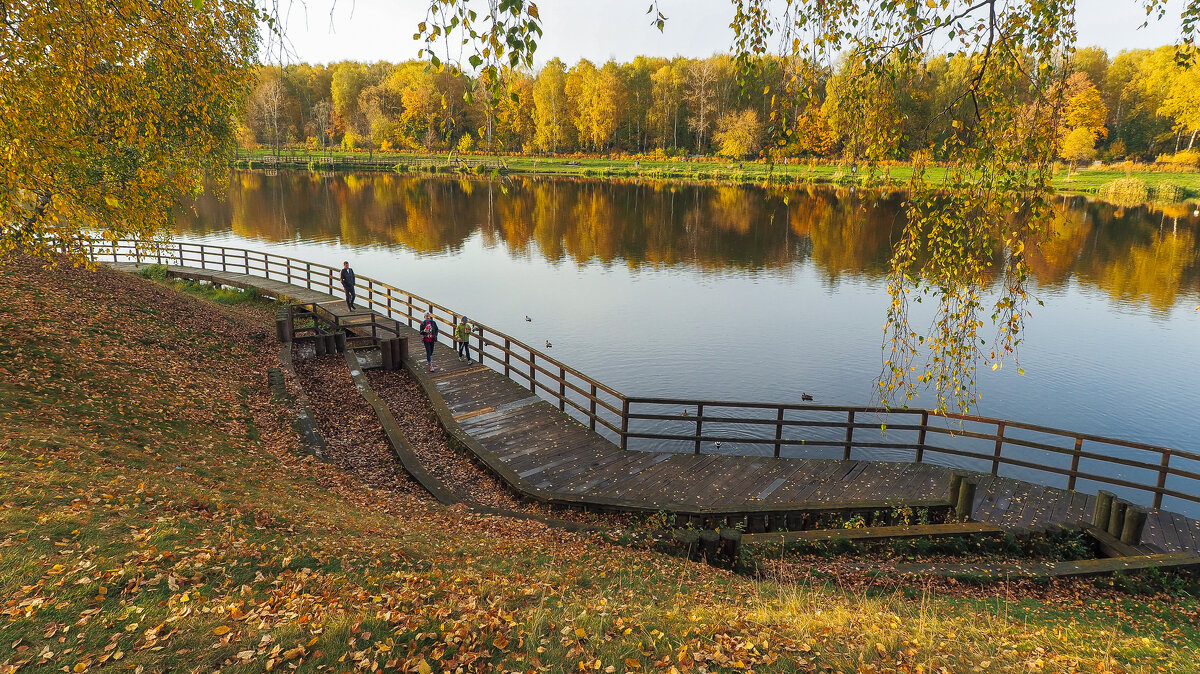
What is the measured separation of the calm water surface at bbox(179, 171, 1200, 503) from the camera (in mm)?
19391

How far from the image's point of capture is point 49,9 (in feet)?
28.2

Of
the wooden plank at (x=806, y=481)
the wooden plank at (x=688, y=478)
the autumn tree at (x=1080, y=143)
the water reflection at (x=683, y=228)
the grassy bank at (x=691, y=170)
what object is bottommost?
the wooden plank at (x=688, y=478)

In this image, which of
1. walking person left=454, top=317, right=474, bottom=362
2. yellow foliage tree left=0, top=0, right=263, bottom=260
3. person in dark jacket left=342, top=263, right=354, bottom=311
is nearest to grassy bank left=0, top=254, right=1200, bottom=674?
yellow foliage tree left=0, top=0, right=263, bottom=260

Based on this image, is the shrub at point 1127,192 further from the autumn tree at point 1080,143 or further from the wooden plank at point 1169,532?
the wooden plank at point 1169,532

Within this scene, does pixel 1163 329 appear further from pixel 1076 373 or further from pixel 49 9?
pixel 49 9

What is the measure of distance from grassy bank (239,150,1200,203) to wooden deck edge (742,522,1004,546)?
47771mm

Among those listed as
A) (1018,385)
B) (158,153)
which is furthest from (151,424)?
(1018,385)

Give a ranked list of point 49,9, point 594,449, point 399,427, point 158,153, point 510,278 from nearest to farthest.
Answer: point 49,9
point 158,153
point 594,449
point 399,427
point 510,278

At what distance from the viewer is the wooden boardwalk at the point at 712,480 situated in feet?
32.6

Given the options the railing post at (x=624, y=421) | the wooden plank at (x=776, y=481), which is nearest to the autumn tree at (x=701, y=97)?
the railing post at (x=624, y=421)

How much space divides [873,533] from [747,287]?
81.3 ft

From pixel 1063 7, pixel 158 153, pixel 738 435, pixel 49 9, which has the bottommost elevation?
pixel 738 435

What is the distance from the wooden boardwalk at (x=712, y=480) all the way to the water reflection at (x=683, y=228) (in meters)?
17.3

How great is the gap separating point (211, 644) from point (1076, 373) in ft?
80.8
